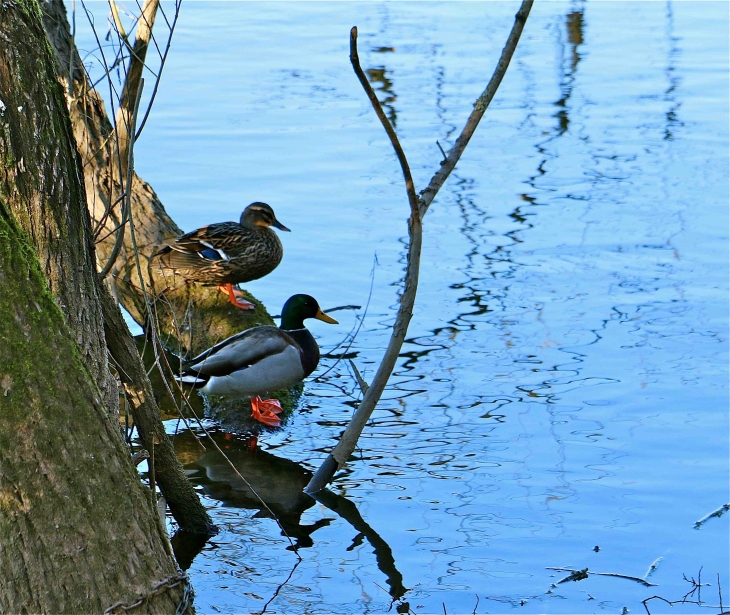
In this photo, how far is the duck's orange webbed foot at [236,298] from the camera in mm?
6789

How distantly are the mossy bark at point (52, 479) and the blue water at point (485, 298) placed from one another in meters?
1.40

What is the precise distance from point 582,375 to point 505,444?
981 mm

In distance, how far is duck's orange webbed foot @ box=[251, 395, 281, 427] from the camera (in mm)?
6000

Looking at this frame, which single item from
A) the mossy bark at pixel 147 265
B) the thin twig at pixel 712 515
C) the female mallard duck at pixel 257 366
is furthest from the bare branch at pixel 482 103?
the mossy bark at pixel 147 265

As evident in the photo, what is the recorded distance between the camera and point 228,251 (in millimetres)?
6715

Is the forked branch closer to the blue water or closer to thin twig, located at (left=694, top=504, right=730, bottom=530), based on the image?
the blue water

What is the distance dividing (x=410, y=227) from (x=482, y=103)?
607 millimetres

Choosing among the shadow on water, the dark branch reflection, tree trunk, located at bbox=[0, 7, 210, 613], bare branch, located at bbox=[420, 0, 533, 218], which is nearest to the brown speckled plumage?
the shadow on water

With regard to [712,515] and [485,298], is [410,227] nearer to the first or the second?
[712,515]

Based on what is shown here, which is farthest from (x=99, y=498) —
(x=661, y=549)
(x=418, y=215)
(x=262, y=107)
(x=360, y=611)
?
(x=262, y=107)

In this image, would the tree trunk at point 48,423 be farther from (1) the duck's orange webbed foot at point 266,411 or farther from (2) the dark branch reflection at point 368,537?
(1) the duck's orange webbed foot at point 266,411

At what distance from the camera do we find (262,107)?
11.6 metres

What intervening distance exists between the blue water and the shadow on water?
0.02 m

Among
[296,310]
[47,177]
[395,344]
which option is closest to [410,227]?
[395,344]
